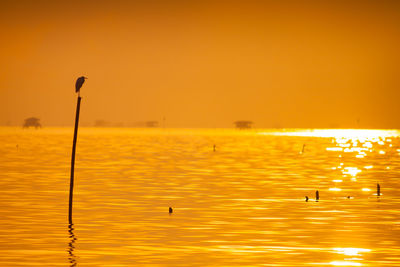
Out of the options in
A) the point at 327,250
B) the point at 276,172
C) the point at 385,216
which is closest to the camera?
the point at 327,250

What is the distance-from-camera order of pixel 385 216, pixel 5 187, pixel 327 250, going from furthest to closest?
pixel 5 187 < pixel 385 216 < pixel 327 250

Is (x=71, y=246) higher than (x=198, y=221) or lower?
lower

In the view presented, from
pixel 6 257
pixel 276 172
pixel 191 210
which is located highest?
pixel 276 172

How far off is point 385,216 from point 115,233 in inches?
649

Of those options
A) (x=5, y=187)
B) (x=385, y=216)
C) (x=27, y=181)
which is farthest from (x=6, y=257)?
(x=27, y=181)

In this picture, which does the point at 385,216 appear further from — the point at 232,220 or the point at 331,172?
the point at 331,172

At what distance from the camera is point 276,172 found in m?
91.1

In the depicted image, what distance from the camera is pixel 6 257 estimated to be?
110ft

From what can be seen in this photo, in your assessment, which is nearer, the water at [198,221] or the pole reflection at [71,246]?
the pole reflection at [71,246]

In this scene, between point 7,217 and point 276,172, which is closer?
point 7,217

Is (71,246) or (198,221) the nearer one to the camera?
(71,246)

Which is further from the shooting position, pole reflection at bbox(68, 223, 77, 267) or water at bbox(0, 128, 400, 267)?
water at bbox(0, 128, 400, 267)

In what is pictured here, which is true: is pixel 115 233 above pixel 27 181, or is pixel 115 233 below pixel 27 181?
below

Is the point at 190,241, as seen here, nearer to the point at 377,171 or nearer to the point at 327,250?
the point at 327,250
